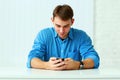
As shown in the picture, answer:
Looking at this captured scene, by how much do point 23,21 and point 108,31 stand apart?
98 cm

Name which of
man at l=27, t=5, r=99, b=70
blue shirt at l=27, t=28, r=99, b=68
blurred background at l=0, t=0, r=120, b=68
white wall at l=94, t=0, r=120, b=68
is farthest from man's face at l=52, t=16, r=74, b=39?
white wall at l=94, t=0, r=120, b=68

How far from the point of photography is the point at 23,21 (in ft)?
11.3

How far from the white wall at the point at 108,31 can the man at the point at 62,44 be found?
1.24 metres

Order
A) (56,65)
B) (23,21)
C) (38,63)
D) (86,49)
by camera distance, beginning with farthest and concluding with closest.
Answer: (23,21), (86,49), (38,63), (56,65)

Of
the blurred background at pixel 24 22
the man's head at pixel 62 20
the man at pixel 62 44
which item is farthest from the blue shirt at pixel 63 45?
the blurred background at pixel 24 22

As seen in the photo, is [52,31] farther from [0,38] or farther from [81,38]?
[0,38]

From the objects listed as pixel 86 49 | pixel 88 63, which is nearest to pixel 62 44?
pixel 86 49

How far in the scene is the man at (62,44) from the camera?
83.4 inches

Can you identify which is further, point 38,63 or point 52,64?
point 38,63

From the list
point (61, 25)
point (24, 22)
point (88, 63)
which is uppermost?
point (61, 25)

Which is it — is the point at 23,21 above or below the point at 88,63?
above

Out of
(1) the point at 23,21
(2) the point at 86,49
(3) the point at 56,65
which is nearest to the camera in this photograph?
(3) the point at 56,65

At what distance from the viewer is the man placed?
2117 mm

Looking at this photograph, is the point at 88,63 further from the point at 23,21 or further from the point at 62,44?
the point at 23,21
